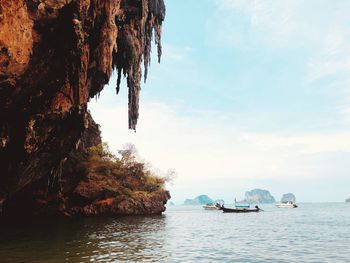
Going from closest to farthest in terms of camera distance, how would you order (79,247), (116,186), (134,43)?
(79,247), (134,43), (116,186)

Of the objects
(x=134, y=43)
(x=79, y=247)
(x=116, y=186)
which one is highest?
(x=134, y=43)

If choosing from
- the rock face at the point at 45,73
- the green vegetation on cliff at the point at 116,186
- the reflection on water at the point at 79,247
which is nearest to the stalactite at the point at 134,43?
the rock face at the point at 45,73

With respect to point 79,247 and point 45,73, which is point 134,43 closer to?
point 45,73

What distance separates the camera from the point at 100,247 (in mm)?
20953

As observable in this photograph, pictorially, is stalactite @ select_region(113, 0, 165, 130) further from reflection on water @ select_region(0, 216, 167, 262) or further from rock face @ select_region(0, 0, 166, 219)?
reflection on water @ select_region(0, 216, 167, 262)

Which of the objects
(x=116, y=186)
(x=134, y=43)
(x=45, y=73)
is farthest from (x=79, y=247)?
(x=116, y=186)

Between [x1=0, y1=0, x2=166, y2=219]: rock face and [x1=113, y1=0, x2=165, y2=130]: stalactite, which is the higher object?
[x1=113, y1=0, x2=165, y2=130]: stalactite

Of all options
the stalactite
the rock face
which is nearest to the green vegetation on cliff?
the stalactite

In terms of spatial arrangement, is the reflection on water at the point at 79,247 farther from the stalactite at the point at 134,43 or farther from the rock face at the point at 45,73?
the stalactite at the point at 134,43

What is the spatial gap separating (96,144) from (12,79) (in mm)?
42466

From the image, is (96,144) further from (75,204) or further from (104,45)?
(104,45)

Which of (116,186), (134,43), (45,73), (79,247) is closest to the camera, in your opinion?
(45,73)

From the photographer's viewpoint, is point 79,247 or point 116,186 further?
point 116,186

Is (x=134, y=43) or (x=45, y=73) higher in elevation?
(x=134, y=43)
